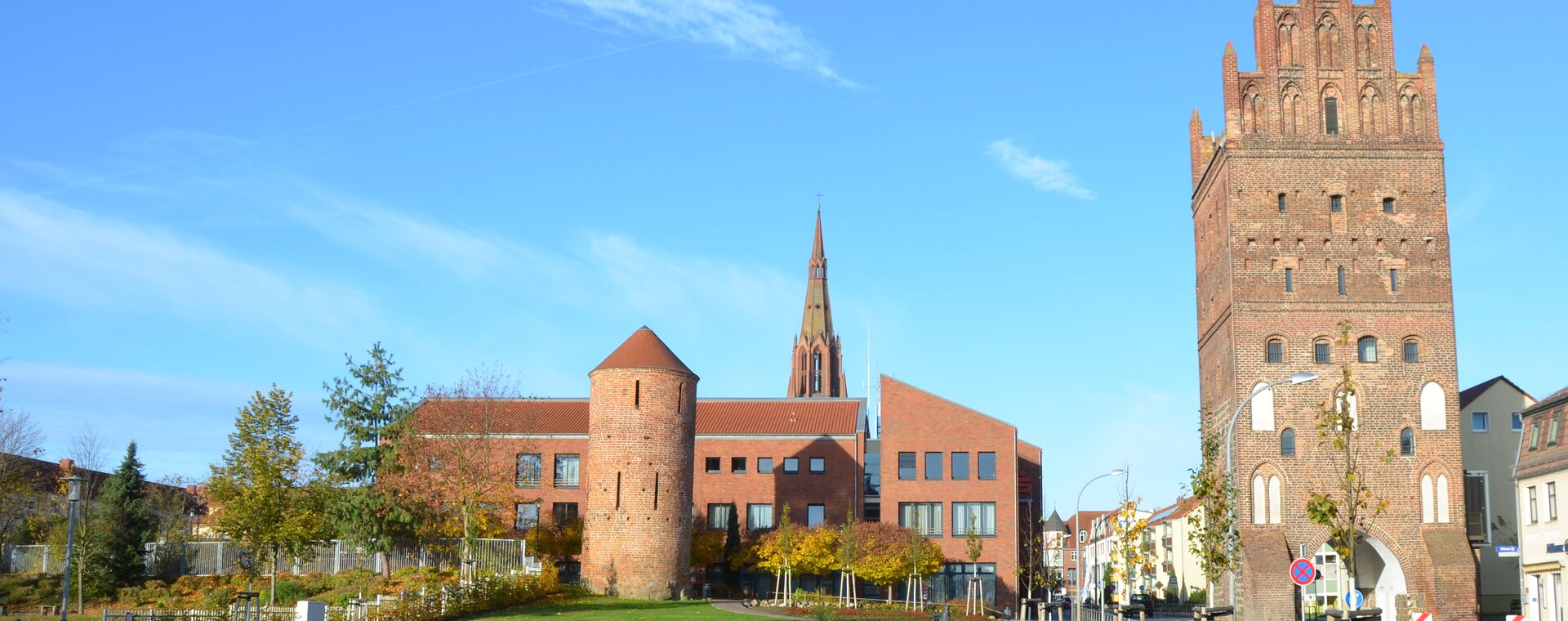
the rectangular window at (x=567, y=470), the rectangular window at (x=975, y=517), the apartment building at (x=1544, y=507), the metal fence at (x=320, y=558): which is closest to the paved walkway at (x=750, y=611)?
the metal fence at (x=320, y=558)

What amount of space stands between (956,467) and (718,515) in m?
12.5

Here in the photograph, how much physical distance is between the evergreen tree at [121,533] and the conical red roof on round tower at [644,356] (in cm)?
1891

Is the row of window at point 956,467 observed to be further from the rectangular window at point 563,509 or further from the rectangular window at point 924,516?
the rectangular window at point 563,509

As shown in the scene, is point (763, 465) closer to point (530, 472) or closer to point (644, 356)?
point (530, 472)

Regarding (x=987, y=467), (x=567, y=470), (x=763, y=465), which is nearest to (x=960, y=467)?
(x=987, y=467)

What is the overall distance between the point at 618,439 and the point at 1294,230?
84.9 feet

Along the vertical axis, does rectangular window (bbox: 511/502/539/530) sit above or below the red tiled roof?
below

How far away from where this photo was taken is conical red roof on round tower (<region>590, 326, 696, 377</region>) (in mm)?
52906

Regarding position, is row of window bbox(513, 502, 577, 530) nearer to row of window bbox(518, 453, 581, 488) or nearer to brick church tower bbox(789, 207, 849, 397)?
row of window bbox(518, 453, 581, 488)

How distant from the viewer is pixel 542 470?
2830 inches

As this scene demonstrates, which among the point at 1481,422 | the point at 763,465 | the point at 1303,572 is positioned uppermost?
the point at 1481,422

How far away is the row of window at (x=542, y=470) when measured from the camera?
71750 mm

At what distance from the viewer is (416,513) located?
5284cm

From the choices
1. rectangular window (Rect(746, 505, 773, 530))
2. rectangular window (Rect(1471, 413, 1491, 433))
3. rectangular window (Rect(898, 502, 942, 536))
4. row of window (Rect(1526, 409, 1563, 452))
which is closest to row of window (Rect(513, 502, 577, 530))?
rectangular window (Rect(746, 505, 773, 530))
